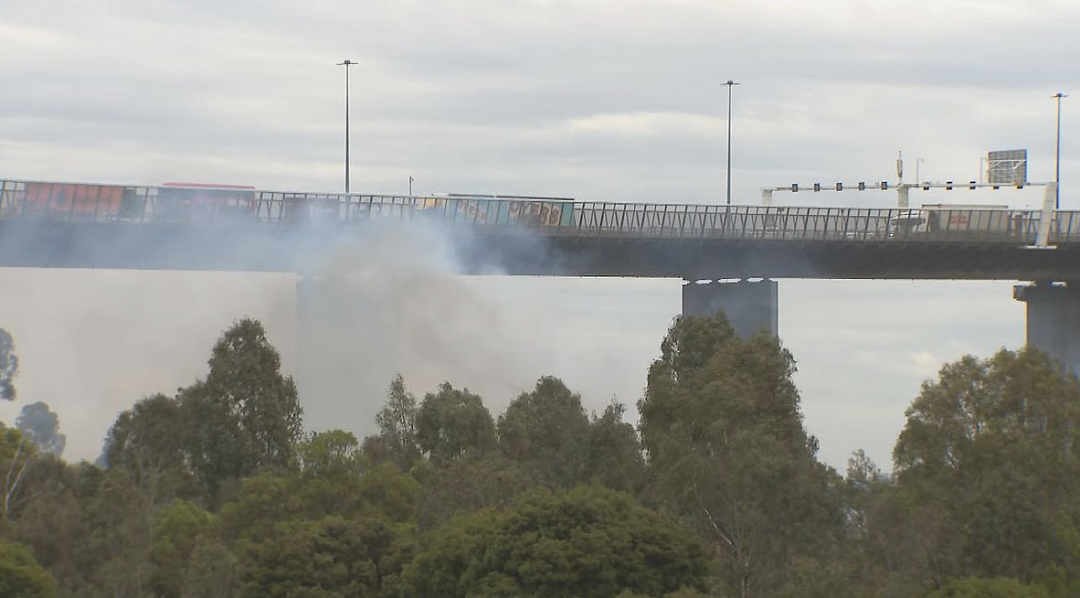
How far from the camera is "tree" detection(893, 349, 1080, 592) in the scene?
60594 millimetres

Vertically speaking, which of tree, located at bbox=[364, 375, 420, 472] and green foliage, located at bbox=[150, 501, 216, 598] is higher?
tree, located at bbox=[364, 375, 420, 472]

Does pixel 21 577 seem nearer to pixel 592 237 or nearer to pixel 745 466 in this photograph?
pixel 745 466

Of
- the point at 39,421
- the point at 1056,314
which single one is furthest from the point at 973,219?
the point at 39,421

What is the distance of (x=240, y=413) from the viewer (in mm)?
86000

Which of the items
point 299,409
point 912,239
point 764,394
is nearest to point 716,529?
point 764,394

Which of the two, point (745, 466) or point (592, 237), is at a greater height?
point (592, 237)

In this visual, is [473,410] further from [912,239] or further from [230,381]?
[912,239]

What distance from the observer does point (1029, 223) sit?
12006cm

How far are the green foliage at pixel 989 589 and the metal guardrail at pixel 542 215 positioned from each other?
44.7 m

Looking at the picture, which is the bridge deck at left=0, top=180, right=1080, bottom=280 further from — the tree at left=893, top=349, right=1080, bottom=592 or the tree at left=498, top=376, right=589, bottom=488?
the tree at left=893, top=349, right=1080, bottom=592

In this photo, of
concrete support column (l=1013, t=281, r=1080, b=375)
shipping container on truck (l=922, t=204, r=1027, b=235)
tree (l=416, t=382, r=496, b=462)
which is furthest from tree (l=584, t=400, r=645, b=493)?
concrete support column (l=1013, t=281, r=1080, b=375)

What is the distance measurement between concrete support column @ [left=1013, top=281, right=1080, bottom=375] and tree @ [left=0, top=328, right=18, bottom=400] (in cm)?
8900

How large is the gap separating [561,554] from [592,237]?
45148 mm

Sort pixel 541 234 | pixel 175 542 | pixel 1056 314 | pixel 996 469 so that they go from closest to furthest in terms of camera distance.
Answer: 1. pixel 996 469
2. pixel 175 542
3. pixel 541 234
4. pixel 1056 314
